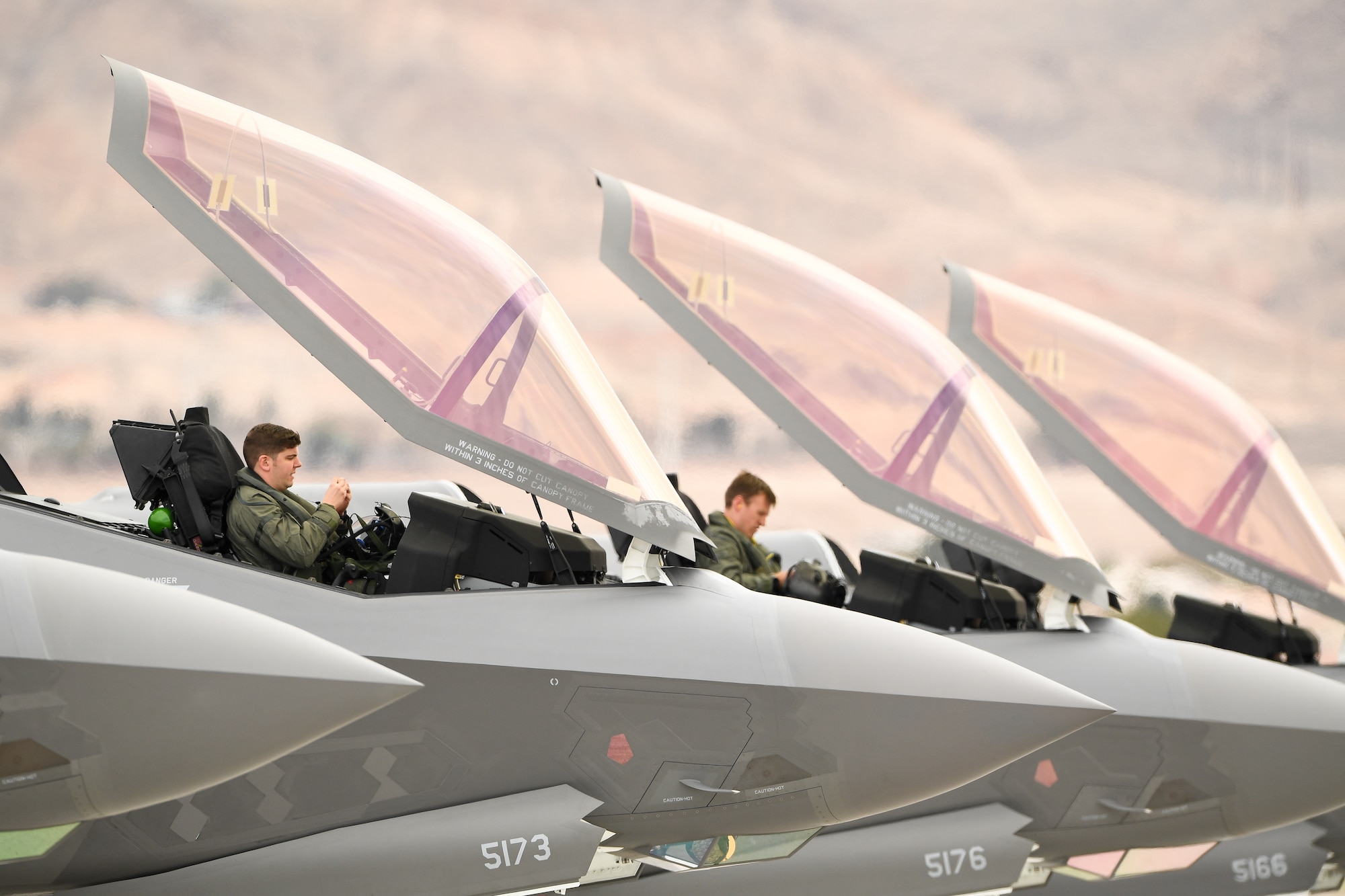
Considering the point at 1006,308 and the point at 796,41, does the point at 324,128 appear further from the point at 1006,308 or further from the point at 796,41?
the point at 1006,308

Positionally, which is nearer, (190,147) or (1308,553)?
(190,147)

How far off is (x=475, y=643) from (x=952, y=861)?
2541 millimetres

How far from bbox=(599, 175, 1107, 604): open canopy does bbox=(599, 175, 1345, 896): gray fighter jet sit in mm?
11

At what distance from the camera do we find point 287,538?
12.5ft

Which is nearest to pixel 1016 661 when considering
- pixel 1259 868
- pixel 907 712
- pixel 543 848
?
pixel 907 712

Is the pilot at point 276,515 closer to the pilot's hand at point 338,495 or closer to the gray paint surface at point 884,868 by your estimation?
the pilot's hand at point 338,495

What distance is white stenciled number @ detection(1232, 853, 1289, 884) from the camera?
587 centimetres

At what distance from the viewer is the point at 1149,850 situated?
5152mm

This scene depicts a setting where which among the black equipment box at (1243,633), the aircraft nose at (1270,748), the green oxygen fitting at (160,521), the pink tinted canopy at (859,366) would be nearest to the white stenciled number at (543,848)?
the green oxygen fitting at (160,521)

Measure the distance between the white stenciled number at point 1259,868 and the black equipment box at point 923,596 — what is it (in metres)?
1.88

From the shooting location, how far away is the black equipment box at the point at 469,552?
385 centimetres

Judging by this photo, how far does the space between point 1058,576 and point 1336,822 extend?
266cm

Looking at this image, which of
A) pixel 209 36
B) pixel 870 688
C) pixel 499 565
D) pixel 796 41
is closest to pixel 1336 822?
pixel 870 688

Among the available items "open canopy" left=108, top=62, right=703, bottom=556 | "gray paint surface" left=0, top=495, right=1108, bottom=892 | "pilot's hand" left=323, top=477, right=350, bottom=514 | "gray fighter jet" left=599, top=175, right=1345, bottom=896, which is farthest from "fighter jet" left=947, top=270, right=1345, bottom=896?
"pilot's hand" left=323, top=477, right=350, bottom=514
